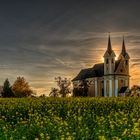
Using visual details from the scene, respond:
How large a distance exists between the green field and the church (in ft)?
362

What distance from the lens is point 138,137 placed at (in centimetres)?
1120

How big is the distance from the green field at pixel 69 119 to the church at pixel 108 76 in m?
110

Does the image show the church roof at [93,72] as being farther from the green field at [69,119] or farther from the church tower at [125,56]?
the green field at [69,119]

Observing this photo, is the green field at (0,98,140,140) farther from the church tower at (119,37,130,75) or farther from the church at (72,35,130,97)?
the church tower at (119,37,130,75)

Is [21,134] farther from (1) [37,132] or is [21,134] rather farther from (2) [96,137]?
(2) [96,137]

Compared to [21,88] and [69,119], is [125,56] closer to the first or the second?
[21,88]

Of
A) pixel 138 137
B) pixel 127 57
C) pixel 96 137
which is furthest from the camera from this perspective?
pixel 127 57

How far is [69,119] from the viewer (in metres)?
19.2

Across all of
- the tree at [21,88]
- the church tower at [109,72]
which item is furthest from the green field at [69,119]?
the church tower at [109,72]

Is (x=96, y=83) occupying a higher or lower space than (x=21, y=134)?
higher

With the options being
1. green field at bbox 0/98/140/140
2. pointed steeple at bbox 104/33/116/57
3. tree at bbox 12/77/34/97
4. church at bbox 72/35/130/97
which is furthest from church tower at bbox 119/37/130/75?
green field at bbox 0/98/140/140

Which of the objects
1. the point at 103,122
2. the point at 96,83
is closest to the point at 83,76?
the point at 96,83

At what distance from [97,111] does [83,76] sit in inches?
4909

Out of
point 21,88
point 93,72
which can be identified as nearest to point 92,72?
point 93,72
